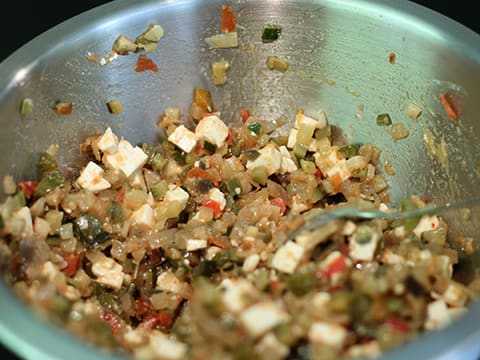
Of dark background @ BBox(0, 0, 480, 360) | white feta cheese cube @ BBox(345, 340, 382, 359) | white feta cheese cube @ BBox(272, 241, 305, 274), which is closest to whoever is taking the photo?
white feta cheese cube @ BBox(345, 340, 382, 359)

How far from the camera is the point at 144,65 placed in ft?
5.56

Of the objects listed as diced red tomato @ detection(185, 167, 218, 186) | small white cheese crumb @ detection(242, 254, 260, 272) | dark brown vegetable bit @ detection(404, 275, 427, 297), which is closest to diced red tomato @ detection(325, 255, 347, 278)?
dark brown vegetable bit @ detection(404, 275, 427, 297)

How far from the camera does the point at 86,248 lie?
1587 mm

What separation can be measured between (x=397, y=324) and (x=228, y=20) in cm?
83

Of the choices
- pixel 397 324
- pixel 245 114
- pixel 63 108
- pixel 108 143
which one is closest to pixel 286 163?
pixel 245 114

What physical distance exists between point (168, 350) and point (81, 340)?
0.12 metres

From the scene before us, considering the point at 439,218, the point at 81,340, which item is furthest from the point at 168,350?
the point at 439,218

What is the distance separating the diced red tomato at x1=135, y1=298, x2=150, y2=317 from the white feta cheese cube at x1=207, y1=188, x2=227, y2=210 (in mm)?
252

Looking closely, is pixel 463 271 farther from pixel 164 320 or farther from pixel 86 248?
pixel 86 248

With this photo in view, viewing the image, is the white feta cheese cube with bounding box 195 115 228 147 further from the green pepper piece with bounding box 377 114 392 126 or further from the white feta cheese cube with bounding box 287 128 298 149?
the green pepper piece with bounding box 377 114 392 126

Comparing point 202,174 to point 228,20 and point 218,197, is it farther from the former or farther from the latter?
point 228,20

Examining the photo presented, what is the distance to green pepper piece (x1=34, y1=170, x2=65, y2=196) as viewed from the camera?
1557 mm

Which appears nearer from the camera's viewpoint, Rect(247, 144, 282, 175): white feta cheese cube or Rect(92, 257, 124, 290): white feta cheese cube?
Rect(92, 257, 124, 290): white feta cheese cube

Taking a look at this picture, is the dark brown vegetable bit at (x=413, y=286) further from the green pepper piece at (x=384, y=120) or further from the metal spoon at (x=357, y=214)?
the green pepper piece at (x=384, y=120)
